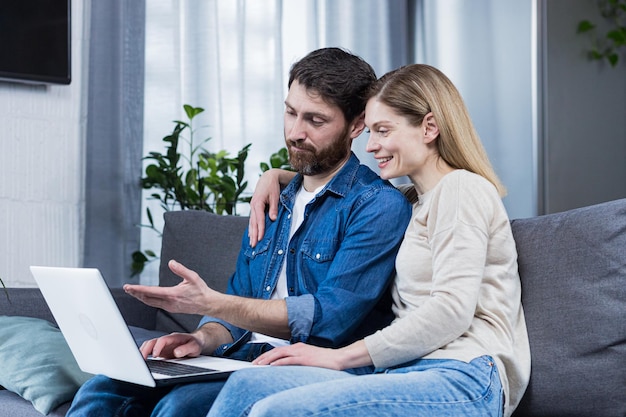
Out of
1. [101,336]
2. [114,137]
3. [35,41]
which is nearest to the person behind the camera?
[101,336]

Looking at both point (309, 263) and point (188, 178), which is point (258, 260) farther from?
point (188, 178)

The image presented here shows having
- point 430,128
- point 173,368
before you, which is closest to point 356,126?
point 430,128

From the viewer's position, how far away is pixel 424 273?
1586 millimetres

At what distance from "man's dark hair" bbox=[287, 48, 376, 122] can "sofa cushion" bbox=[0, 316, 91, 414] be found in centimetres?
81

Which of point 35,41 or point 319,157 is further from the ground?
point 35,41

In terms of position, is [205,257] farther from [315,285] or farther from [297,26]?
[297,26]

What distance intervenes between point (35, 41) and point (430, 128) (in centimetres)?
172

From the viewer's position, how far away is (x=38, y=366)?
6.40 ft

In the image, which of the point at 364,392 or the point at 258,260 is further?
the point at 258,260

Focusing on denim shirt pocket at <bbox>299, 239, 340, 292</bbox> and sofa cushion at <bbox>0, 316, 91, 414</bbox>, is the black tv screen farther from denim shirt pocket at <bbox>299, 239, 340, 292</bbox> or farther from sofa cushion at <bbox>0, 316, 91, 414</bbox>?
denim shirt pocket at <bbox>299, 239, 340, 292</bbox>

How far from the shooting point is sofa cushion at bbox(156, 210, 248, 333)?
244 centimetres

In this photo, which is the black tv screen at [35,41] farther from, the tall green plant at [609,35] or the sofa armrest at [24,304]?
the tall green plant at [609,35]

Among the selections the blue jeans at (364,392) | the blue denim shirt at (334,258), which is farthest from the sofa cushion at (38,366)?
the blue jeans at (364,392)

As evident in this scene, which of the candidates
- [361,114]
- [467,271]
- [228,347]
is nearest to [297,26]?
[361,114]
